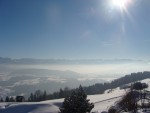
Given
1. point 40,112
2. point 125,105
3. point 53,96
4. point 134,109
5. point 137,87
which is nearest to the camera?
point 134,109

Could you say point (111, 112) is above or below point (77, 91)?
below

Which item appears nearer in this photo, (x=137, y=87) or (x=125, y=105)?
(x=125, y=105)

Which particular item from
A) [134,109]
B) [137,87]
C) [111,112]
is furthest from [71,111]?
[137,87]

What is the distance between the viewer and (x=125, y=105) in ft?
122

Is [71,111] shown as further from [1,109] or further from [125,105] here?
[1,109]

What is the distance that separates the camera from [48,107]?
76.6 meters

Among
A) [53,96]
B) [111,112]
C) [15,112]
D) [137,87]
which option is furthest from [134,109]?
[53,96]

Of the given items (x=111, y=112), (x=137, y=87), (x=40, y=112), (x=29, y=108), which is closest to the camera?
(x=111, y=112)

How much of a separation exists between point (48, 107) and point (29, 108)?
216 inches

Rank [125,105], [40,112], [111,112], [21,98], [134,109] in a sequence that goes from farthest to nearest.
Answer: [21,98] → [40,112] → [111,112] → [125,105] → [134,109]

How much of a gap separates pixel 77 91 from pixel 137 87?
31.8 meters

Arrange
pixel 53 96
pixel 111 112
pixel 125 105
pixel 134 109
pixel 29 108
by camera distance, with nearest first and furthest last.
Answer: pixel 134 109 < pixel 125 105 < pixel 111 112 < pixel 29 108 < pixel 53 96

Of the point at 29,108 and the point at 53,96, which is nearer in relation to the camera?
the point at 29,108

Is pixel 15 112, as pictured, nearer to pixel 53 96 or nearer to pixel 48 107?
pixel 48 107
